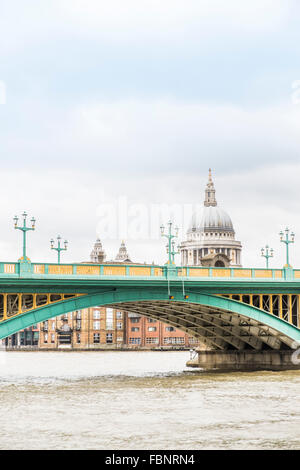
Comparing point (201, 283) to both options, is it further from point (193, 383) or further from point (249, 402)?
point (249, 402)

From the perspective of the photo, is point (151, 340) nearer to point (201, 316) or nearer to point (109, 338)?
point (109, 338)

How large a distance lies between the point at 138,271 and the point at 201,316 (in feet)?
38.7

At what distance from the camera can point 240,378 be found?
58.0 m

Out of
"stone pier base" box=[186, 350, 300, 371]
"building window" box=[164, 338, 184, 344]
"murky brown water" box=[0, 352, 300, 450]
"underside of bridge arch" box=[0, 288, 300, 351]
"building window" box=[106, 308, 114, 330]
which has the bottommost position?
"murky brown water" box=[0, 352, 300, 450]

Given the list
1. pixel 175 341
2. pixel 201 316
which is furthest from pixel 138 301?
pixel 175 341

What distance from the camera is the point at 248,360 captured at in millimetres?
67312

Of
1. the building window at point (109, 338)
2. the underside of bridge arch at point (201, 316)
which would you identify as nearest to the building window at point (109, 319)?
the building window at point (109, 338)

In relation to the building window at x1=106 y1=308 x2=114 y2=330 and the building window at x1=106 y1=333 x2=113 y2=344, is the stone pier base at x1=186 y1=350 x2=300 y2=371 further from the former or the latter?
the building window at x1=106 y1=308 x2=114 y2=330

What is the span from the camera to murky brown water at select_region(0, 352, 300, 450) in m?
30.9

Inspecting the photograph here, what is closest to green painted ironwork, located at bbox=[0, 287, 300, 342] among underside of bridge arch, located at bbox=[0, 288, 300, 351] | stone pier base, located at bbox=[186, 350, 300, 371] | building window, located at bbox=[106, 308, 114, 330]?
underside of bridge arch, located at bbox=[0, 288, 300, 351]

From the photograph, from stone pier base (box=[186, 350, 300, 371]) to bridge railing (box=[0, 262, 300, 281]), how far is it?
635 cm

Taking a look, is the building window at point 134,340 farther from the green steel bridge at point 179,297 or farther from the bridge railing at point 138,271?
the bridge railing at point 138,271
